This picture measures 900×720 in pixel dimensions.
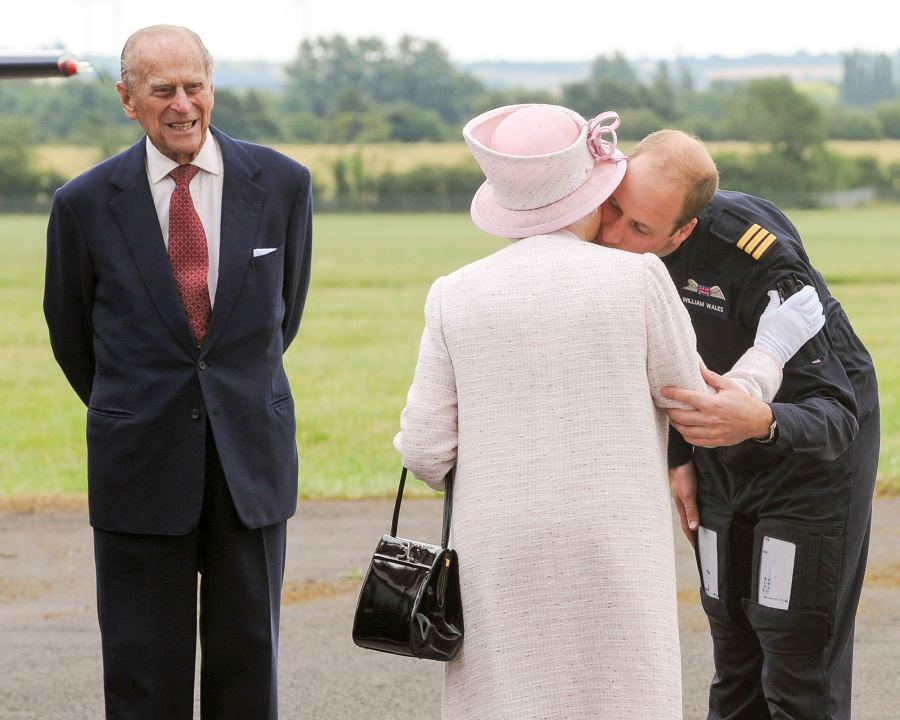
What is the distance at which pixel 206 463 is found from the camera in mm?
3588

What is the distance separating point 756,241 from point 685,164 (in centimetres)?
43

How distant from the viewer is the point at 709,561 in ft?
12.0

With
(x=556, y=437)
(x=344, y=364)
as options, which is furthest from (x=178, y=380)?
(x=344, y=364)

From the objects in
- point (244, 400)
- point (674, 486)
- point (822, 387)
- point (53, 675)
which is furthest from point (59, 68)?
point (822, 387)

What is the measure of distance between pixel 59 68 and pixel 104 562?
135 inches

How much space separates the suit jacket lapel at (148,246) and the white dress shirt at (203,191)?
42 mm

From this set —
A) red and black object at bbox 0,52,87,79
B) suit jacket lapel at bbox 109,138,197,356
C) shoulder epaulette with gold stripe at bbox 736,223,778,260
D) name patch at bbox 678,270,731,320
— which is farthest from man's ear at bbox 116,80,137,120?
red and black object at bbox 0,52,87,79

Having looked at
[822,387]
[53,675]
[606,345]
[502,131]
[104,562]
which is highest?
[502,131]

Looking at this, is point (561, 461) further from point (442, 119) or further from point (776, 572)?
point (442, 119)

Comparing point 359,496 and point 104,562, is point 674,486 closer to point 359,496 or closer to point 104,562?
point 104,562

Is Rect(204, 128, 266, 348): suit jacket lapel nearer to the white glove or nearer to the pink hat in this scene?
the pink hat

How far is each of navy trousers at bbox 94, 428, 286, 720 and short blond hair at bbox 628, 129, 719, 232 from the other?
1.44 metres

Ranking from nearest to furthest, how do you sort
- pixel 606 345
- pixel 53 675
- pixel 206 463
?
pixel 606 345 < pixel 206 463 < pixel 53 675

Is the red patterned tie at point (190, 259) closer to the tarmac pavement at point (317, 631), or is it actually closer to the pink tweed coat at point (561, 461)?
the pink tweed coat at point (561, 461)
